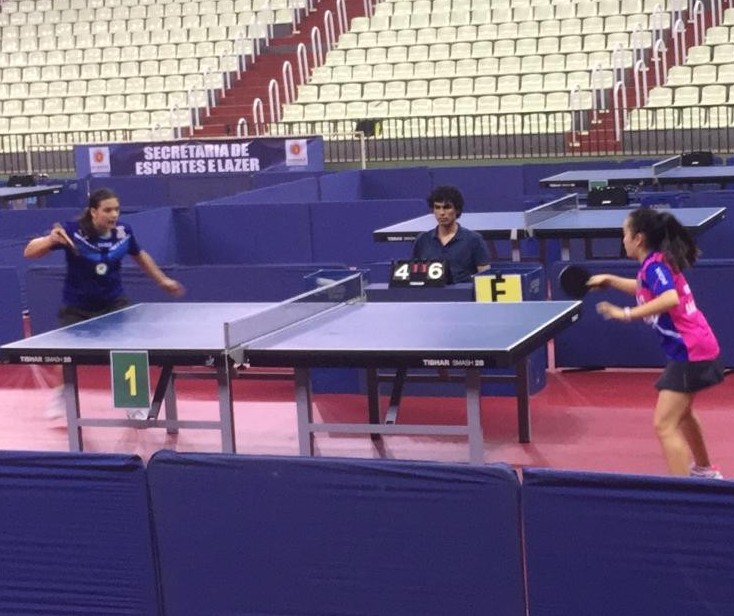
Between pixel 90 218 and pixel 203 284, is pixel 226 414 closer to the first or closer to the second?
pixel 90 218

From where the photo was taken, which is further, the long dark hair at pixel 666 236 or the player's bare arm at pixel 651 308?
the long dark hair at pixel 666 236

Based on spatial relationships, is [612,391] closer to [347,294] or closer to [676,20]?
[347,294]

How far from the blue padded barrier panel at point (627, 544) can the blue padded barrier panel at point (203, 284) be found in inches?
246

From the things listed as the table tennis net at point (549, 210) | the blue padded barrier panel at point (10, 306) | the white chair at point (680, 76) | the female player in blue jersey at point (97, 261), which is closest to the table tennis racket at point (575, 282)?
the female player in blue jersey at point (97, 261)

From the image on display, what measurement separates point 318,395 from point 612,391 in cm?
220

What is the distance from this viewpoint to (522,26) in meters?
24.9

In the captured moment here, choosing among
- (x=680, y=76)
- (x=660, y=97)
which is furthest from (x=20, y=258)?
(x=680, y=76)

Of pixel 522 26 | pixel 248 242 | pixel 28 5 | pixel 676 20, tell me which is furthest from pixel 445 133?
pixel 28 5

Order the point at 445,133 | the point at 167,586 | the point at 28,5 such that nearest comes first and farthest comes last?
the point at 167,586
the point at 445,133
the point at 28,5

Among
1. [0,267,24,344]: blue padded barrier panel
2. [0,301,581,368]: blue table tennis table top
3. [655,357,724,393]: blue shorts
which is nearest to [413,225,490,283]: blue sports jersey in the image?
[0,301,581,368]: blue table tennis table top

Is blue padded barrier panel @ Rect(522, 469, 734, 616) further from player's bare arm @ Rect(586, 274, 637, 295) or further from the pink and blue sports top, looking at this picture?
player's bare arm @ Rect(586, 274, 637, 295)

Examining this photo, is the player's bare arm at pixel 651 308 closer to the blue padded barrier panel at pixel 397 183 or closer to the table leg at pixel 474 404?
the table leg at pixel 474 404

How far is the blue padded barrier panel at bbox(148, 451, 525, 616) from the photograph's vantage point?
16.5ft

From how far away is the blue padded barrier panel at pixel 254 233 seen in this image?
51.2 ft
